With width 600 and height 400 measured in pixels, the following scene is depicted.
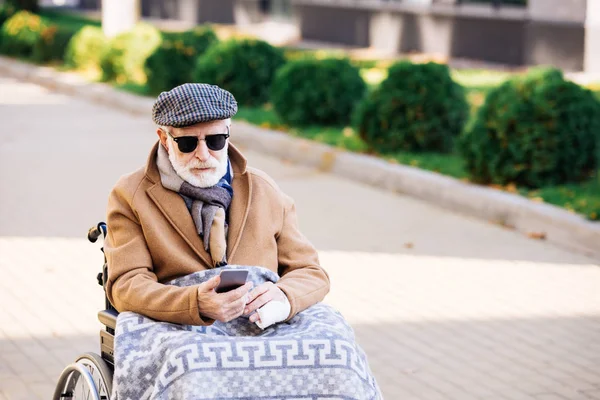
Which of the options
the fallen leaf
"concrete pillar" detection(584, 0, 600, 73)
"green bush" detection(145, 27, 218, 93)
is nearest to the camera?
the fallen leaf

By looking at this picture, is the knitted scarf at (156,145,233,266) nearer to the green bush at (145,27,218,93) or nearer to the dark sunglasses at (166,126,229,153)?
the dark sunglasses at (166,126,229,153)

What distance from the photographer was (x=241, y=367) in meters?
3.56

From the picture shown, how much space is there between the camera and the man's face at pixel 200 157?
157 inches

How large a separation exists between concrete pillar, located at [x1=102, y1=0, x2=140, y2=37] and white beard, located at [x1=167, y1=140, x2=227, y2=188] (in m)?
16.9

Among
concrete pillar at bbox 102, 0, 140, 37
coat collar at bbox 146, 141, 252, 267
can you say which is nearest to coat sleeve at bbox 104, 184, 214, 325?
coat collar at bbox 146, 141, 252, 267

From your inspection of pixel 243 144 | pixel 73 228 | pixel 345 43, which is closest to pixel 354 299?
pixel 73 228

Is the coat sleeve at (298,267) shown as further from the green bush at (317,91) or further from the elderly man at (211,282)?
the green bush at (317,91)

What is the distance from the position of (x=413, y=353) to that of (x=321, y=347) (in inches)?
102

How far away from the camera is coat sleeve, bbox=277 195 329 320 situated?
4.01m

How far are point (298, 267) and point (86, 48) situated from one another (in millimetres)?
16921

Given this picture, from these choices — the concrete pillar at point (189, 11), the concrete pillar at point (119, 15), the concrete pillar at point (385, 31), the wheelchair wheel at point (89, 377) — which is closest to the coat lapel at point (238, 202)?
the wheelchair wheel at point (89, 377)

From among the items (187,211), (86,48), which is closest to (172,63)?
(86,48)

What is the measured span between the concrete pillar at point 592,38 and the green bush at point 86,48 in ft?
26.9

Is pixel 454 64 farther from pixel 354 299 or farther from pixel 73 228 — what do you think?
pixel 354 299
